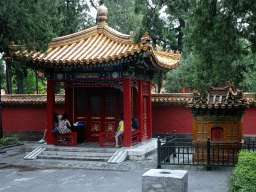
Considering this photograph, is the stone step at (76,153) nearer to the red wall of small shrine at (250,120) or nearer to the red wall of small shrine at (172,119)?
the red wall of small shrine at (172,119)

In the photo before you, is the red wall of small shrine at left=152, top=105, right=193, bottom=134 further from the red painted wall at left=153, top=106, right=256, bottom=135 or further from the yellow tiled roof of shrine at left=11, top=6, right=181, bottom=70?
the yellow tiled roof of shrine at left=11, top=6, right=181, bottom=70

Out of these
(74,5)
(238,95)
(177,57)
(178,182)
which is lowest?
(178,182)

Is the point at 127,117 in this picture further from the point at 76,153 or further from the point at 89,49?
the point at 89,49

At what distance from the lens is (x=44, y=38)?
38.5ft

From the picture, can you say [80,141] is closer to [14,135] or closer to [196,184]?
[14,135]

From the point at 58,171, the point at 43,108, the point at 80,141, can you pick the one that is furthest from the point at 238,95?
the point at 43,108

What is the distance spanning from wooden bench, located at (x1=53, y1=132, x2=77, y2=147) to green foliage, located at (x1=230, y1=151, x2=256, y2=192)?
6.84 meters

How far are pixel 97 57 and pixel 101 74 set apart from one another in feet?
3.30

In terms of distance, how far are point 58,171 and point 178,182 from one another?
5243mm

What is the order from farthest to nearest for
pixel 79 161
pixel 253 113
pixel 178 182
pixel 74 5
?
pixel 74 5, pixel 253 113, pixel 79 161, pixel 178 182

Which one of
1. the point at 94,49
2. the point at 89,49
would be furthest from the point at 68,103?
the point at 94,49

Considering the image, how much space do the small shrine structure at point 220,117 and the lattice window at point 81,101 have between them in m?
5.44

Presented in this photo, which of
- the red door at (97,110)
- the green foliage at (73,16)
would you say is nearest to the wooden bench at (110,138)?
the red door at (97,110)

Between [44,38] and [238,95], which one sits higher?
[44,38]
